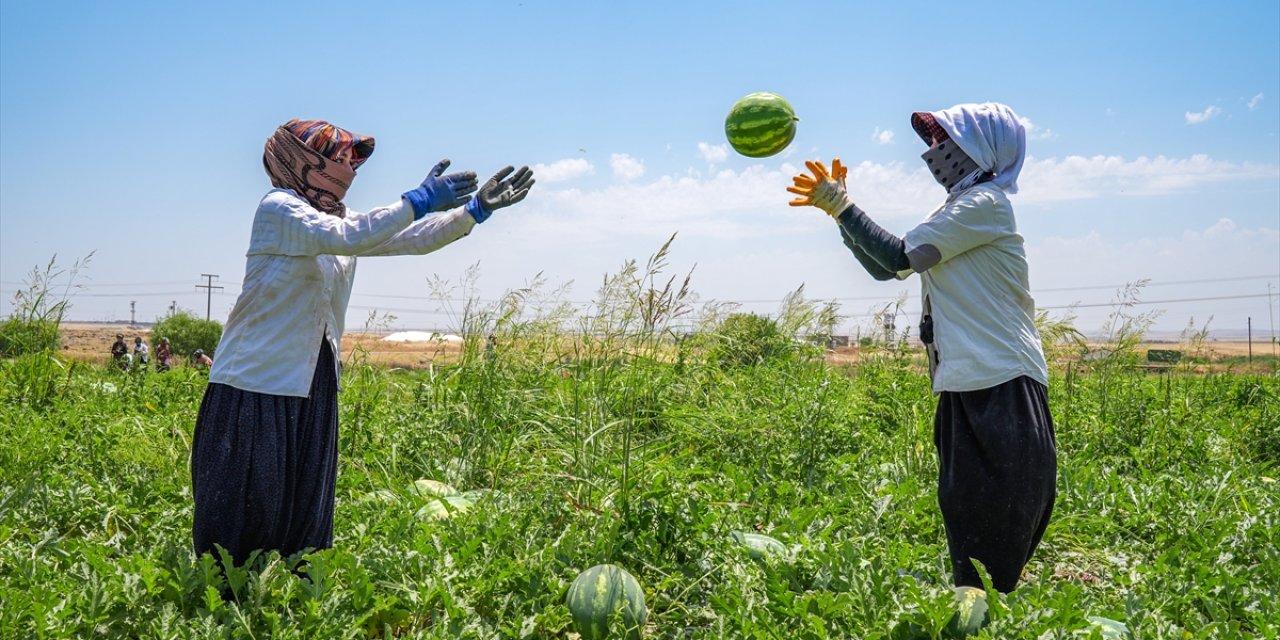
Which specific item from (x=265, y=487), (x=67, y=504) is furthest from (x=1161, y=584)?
(x=67, y=504)

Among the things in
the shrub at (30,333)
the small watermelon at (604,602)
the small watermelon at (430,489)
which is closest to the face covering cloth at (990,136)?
the small watermelon at (604,602)

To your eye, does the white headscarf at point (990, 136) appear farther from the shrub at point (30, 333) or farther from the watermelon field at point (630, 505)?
the shrub at point (30, 333)

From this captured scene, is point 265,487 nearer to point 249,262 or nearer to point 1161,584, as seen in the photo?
point 249,262

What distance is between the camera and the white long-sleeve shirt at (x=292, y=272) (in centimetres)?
288

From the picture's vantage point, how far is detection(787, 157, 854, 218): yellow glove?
118 inches

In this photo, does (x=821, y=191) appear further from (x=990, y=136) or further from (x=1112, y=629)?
(x=1112, y=629)

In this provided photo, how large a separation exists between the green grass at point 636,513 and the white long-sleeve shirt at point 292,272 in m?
0.62

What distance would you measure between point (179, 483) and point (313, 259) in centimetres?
195


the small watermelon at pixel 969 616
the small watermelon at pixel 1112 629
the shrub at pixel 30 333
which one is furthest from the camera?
the shrub at pixel 30 333

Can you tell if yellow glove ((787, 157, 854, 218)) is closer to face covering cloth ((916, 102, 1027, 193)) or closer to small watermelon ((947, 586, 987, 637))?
face covering cloth ((916, 102, 1027, 193))

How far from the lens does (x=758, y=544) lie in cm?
331

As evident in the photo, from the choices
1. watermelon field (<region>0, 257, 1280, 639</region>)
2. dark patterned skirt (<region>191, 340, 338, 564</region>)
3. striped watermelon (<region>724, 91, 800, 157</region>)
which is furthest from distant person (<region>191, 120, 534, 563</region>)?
striped watermelon (<region>724, 91, 800, 157</region>)

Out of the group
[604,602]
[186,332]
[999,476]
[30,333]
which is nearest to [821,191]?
[999,476]

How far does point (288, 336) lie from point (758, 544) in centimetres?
184
